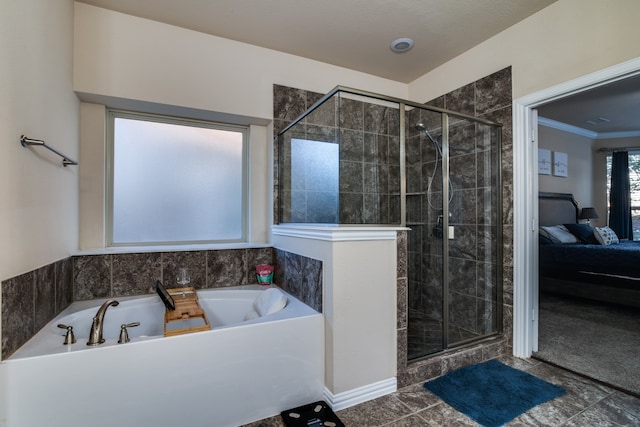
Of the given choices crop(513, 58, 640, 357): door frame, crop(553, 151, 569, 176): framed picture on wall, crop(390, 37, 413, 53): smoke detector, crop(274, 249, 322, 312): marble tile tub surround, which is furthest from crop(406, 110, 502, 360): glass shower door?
crop(553, 151, 569, 176): framed picture on wall

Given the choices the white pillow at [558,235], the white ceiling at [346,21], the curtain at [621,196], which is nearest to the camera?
the white ceiling at [346,21]

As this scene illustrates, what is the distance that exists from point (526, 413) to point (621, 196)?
5789 mm

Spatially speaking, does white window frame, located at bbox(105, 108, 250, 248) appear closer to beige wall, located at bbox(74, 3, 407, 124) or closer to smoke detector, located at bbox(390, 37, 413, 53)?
beige wall, located at bbox(74, 3, 407, 124)

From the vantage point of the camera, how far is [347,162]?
89.3 inches

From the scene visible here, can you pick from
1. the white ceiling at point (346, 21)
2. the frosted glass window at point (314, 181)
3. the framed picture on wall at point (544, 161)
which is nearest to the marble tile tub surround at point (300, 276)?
the frosted glass window at point (314, 181)

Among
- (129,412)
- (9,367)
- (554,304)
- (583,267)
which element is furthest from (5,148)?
(583,267)

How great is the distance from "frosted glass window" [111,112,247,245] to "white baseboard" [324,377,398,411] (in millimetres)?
1571

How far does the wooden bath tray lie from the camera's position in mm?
→ 1516

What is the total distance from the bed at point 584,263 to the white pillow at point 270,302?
12.8 feet

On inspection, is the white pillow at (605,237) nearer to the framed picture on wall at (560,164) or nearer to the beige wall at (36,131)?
the framed picture on wall at (560,164)

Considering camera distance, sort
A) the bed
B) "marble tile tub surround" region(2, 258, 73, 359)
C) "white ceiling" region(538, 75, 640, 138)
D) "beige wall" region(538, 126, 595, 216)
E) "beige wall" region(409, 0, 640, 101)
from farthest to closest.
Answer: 1. "beige wall" region(538, 126, 595, 216)
2. "white ceiling" region(538, 75, 640, 138)
3. the bed
4. "beige wall" region(409, 0, 640, 101)
5. "marble tile tub surround" region(2, 258, 73, 359)

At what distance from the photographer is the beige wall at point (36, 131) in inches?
48.9

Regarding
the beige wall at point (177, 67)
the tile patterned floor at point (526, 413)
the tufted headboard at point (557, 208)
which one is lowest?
the tile patterned floor at point (526, 413)

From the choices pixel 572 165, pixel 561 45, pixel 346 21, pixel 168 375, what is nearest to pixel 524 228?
pixel 561 45
